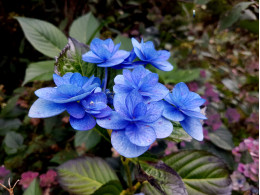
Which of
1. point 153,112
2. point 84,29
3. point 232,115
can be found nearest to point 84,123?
point 153,112

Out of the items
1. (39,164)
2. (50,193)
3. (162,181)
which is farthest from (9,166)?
(162,181)

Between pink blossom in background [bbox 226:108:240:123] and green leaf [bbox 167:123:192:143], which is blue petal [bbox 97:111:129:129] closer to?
green leaf [bbox 167:123:192:143]

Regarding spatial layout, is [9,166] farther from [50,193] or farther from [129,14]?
[129,14]

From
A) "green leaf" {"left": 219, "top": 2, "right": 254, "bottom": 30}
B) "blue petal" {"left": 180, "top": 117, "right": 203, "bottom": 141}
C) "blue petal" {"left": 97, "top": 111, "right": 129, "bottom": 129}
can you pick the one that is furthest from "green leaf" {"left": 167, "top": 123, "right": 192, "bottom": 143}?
"green leaf" {"left": 219, "top": 2, "right": 254, "bottom": 30}

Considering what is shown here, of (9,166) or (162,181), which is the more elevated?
(162,181)

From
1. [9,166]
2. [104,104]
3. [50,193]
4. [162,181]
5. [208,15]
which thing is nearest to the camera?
[104,104]

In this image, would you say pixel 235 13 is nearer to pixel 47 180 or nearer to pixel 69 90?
pixel 69 90

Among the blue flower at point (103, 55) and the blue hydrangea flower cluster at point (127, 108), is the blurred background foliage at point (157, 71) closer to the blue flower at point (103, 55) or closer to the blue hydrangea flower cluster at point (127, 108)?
the blue flower at point (103, 55)

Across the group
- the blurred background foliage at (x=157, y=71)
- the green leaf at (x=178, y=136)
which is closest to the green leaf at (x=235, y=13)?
the blurred background foliage at (x=157, y=71)
